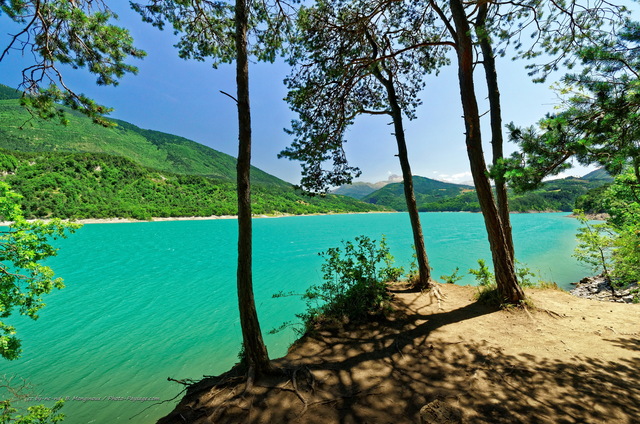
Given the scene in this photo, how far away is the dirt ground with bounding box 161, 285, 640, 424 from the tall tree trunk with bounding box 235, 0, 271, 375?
42 centimetres

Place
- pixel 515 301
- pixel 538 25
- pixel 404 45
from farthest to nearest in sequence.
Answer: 1. pixel 404 45
2. pixel 515 301
3. pixel 538 25

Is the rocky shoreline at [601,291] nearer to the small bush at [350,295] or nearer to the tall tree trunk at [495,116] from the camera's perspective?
the tall tree trunk at [495,116]

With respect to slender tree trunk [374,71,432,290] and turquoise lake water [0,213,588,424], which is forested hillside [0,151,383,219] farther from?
slender tree trunk [374,71,432,290]

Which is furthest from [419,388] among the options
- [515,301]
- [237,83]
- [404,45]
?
[404,45]

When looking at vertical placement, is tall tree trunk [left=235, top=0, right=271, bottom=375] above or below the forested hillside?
below

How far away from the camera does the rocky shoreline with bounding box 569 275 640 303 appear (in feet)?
31.2

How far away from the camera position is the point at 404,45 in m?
7.26

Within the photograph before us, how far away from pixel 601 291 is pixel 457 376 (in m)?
14.7

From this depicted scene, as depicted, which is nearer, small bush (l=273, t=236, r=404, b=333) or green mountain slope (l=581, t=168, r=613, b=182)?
green mountain slope (l=581, t=168, r=613, b=182)

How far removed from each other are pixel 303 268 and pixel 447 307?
14.8 m

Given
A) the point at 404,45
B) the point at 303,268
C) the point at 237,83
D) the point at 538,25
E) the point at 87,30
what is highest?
the point at 404,45

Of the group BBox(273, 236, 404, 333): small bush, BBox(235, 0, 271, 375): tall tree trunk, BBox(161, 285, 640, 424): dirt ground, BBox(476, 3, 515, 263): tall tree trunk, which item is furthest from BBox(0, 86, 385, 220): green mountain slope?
BBox(235, 0, 271, 375): tall tree trunk

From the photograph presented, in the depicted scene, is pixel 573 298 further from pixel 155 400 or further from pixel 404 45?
pixel 155 400

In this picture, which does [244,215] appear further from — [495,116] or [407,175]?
[495,116]
